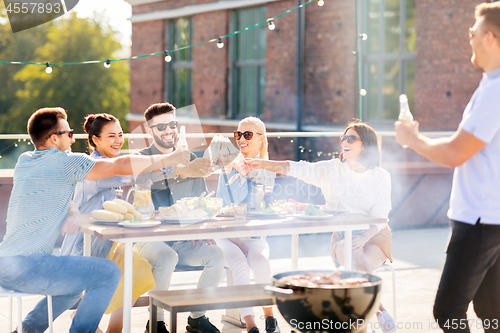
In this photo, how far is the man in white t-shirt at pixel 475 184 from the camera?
2467mm

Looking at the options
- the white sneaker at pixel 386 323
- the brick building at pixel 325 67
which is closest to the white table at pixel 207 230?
the white sneaker at pixel 386 323

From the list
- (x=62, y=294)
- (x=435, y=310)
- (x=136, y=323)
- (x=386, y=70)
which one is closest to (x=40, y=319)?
(x=62, y=294)

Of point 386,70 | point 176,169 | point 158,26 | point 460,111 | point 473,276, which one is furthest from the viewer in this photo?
point 158,26

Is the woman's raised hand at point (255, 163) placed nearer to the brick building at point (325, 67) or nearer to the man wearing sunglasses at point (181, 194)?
the man wearing sunglasses at point (181, 194)

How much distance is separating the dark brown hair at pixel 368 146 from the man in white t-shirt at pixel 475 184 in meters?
1.31

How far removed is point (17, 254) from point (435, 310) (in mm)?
1992

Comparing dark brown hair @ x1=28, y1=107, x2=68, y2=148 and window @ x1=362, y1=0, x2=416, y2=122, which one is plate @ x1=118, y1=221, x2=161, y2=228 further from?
window @ x1=362, y1=0, x2=416, y2=122

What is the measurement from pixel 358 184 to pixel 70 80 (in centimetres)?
3384

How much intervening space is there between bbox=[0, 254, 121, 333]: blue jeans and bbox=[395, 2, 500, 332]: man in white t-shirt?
5.35 feet

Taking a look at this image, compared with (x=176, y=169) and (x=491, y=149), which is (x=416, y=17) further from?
(x=491, y=149)

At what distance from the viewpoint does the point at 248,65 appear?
562 inches

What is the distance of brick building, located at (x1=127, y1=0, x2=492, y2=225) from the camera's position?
1012 centimetres

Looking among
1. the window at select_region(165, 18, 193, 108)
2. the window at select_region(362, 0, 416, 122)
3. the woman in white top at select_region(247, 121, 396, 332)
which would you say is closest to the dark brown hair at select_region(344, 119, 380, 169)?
the woman in white top at select_region(247, 121, 396, 332)

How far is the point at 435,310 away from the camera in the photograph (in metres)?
2.61
